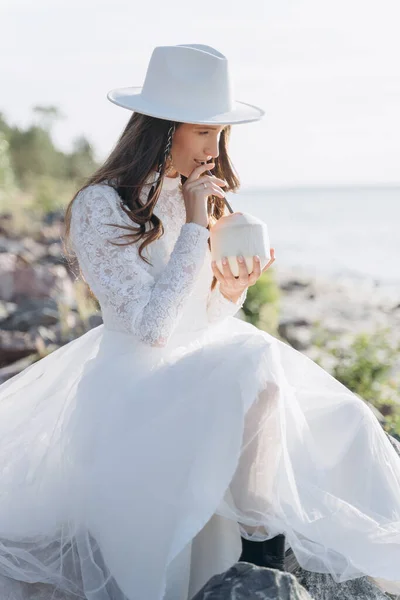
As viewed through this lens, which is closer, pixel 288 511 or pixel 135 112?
pixel 288 511

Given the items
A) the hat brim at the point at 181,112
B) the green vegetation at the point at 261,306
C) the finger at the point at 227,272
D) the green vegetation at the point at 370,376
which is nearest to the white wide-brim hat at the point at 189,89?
the hat brim at the point at 181,112

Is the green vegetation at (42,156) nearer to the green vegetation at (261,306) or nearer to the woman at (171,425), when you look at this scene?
the green vegetation at (261,306)

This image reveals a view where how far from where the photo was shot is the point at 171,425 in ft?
8.36

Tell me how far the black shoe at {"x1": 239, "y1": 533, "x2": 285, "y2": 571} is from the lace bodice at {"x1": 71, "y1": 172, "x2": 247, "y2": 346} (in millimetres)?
712

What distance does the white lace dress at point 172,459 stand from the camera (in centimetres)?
248

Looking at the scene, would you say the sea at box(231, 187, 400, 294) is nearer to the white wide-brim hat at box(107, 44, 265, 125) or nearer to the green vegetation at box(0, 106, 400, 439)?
the green vegetation at box(0, 106, 400, 439)

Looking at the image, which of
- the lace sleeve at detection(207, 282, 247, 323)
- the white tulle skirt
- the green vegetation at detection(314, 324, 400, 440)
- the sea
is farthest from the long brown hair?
the sea

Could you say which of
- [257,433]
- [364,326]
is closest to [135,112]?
[257,433]

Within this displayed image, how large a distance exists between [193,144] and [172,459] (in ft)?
3.78

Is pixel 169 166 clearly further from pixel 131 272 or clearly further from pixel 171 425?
pixel 171 425

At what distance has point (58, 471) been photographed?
282cm

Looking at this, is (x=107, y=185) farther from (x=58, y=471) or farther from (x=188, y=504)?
(x=188, y=504)

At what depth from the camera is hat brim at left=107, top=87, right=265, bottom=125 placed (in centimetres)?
289

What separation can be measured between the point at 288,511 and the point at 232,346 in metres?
0.52
